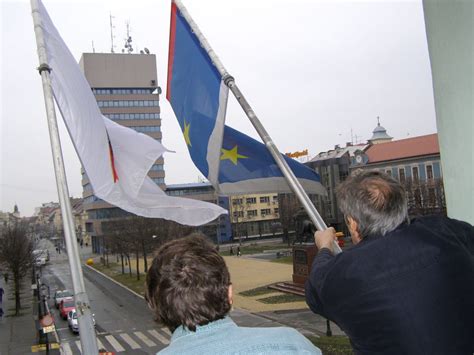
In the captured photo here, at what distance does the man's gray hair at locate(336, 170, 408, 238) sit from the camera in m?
2.24

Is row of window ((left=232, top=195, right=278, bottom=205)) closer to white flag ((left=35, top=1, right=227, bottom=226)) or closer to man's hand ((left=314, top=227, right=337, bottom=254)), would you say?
white flag ((left=35, top=1, right=227, bottom=226))

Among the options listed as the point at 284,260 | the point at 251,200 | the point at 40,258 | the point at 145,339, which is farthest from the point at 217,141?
the point at 251,200

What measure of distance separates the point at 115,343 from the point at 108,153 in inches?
705

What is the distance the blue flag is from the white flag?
403 mm

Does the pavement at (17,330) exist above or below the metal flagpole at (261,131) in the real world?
below

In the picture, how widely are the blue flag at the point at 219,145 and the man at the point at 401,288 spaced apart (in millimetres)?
3218

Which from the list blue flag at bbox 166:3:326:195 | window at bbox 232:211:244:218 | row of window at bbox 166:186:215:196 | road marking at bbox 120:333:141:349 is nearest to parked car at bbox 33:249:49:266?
road marking at bbox 120:333:141:349

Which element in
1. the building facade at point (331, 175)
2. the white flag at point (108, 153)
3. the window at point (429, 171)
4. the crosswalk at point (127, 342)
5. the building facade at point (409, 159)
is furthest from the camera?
the building facade at point (331, 175)

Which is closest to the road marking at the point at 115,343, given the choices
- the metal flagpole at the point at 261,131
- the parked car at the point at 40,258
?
the metal flagpole at the point at 261,131

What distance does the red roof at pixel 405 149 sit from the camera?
58.8 metres

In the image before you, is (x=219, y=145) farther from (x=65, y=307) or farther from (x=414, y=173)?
(x=414, y=173)

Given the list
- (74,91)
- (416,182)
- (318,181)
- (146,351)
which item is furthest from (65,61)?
(416,182)

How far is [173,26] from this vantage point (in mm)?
6305

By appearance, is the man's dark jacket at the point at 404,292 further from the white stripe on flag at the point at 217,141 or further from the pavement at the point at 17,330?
the pavement at the point at 17,330
